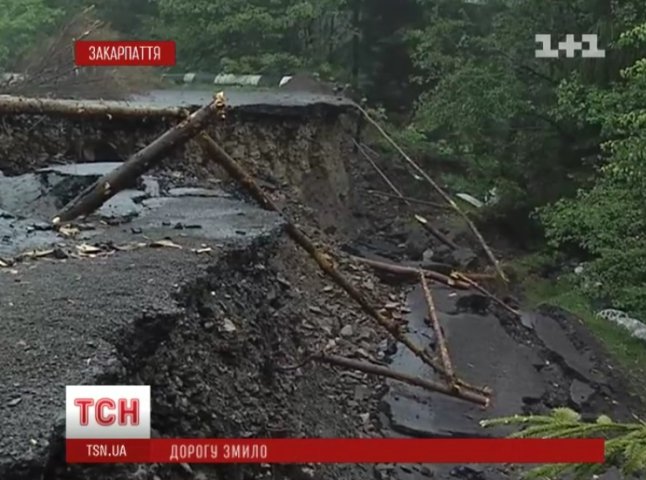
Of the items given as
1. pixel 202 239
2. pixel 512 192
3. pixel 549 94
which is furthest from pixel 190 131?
pixel 512 192

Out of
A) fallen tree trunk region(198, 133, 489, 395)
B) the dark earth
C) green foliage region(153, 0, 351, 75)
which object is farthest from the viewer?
green foliage region(153, 0, 351, 75)

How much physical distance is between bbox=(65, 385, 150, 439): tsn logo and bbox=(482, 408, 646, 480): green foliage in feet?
1.91

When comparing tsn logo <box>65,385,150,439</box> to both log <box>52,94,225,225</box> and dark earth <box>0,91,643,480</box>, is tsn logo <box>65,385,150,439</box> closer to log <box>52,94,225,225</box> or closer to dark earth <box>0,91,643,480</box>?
dark earth <box>0,91,643,480</box>

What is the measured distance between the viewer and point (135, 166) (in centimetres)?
254

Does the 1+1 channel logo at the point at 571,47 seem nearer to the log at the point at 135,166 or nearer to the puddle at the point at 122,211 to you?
the puddle at the point at 122,211

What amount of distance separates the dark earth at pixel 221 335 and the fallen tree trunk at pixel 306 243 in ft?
0.20

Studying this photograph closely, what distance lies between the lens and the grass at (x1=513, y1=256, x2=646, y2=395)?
405 centimetres

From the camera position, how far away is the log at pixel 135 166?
2.40 m

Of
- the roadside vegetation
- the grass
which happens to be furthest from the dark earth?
the roadside vegetation

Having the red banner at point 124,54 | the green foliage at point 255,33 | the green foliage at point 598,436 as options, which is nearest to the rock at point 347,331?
the red banner at point 124,54

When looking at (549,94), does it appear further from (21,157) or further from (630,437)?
(630,437)

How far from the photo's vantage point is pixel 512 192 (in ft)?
19.6

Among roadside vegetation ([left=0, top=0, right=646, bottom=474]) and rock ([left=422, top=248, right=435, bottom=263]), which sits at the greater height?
roadside vegetation ([left=0, top=0, right=646, bottom=474])

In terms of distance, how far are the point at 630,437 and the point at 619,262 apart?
9.76ft
